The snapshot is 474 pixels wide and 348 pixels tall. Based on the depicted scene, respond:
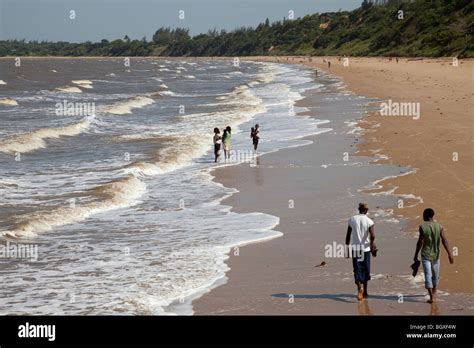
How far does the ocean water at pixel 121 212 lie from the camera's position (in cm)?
1108

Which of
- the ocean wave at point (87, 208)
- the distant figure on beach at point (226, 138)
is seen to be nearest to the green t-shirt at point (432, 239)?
the ocean wave at point (87, 208)

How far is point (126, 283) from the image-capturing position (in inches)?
446

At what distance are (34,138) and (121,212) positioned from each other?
608 inches

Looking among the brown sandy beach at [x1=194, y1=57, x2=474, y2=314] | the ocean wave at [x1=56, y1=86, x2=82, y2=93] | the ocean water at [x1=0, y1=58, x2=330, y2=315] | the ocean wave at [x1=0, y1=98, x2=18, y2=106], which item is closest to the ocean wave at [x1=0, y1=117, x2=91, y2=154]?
the ocean water at [x1=0, y1=58, x2=330, y2=315]

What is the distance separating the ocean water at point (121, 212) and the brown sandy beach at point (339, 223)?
21.2 inches

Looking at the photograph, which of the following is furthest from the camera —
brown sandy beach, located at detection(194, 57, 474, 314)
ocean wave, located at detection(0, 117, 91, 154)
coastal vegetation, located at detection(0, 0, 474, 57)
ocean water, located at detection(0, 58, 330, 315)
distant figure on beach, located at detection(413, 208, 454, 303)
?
coastal vegetation, located at detection(0, 0, 474, 57)

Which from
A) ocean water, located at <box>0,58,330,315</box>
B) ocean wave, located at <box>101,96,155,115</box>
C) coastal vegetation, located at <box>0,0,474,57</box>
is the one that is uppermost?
coastal vegetation, located at <box>0,0,474,57</box>

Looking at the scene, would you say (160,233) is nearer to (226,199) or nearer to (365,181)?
(226,199)

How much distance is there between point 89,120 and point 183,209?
911 inches

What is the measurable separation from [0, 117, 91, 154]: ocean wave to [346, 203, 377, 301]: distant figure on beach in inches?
792

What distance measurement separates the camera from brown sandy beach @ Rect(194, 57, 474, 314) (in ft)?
33.2

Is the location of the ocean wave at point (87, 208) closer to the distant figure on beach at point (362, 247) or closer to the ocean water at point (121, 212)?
the ocean water at point (121, 212)
